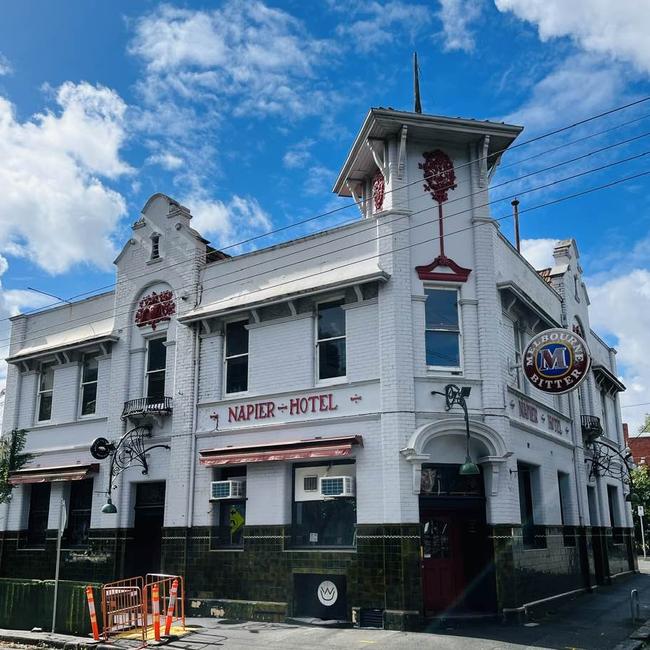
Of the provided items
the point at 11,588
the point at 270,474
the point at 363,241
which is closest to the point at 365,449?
the point at 270,474

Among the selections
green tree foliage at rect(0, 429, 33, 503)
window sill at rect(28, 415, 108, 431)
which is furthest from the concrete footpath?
green tree foliage at rect(0, 429, 33, 503)

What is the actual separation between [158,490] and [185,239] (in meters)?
7.08

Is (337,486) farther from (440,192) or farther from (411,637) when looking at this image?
(440,192)

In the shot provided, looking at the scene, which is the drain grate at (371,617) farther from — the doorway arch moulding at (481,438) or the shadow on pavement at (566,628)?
the doorway arch moulding at (481,438)

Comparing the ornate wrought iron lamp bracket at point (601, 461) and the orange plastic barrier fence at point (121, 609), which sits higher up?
the ornate wrought iron lamp bracket at point (601, 461)

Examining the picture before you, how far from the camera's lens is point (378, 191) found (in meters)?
18.1

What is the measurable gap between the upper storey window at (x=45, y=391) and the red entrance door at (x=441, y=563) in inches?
535

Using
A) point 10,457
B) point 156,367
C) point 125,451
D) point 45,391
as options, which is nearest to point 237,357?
point 156,367

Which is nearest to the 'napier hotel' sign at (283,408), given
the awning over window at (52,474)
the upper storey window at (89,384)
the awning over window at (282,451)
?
the awning over window at (282,451)

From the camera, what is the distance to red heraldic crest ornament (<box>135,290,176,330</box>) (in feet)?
67.2

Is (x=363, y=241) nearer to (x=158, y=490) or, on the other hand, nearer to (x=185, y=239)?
(x=185, y=239)

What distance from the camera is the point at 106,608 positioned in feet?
47.9

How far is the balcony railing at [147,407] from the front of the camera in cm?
1927

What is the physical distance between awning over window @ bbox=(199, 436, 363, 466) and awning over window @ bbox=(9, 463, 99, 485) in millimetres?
4448
